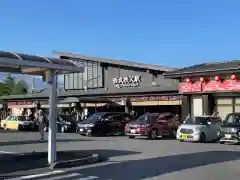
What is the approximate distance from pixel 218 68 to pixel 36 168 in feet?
66.2

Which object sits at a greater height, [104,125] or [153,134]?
[104,125]

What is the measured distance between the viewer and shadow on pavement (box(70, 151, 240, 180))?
11.7 meters

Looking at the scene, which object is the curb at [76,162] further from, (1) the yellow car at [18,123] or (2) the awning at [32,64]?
(1) the yellow car at [18,123]

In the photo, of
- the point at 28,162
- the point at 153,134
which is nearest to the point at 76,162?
the point at 28,162

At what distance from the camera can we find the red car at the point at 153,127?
2686 cm

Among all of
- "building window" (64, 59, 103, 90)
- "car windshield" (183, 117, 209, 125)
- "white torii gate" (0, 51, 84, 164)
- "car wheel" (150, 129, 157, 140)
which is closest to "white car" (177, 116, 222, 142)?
"car windshield" (183, 117, 209, 125)

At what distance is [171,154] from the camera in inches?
660

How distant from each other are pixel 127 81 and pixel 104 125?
13683mm

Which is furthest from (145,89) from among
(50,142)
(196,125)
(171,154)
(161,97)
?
(50,142)

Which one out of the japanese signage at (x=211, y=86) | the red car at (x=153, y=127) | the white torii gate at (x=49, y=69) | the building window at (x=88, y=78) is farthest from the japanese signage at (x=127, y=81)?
the white torii gate at (x=49, y=69)

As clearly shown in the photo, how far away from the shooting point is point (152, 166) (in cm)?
1326

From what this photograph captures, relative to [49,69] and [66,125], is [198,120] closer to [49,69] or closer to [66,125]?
[49,69]

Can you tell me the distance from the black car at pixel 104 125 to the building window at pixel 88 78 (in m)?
15.6

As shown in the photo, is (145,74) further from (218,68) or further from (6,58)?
(6,58)
